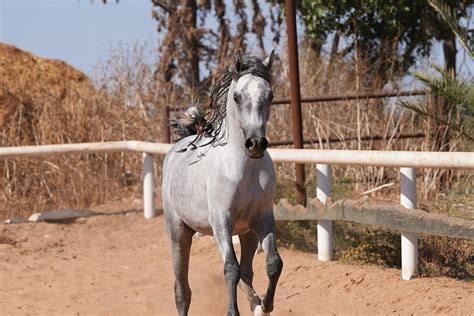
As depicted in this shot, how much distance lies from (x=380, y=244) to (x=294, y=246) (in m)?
1.23

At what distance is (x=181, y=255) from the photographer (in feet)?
22.4

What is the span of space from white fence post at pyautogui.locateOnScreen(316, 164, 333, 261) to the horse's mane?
2.06 meters

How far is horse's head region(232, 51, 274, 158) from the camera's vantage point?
536 centimetres

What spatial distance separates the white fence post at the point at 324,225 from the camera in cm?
913

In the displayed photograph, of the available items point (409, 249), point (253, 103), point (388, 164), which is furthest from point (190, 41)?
point (253, 103)

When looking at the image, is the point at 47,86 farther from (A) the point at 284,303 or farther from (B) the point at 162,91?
(A) the point at 284,303

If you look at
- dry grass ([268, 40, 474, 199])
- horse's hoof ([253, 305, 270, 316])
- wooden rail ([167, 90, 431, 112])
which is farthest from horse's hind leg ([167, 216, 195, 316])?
wooden rail ([167, 90, 431, 112])

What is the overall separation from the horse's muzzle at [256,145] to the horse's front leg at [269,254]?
2.16ft

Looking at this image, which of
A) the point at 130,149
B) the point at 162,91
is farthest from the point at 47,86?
the point at 130,149

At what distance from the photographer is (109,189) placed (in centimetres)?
1470

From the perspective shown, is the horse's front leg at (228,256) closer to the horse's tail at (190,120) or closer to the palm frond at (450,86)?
the horse's tail at (190,120)

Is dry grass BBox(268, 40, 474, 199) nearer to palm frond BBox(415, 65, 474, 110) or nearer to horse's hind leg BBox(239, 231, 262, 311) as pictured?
palm frond BBox(415, 65, 474, 110)

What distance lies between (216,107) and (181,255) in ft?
3.87

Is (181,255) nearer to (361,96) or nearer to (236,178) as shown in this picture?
(236,178)
